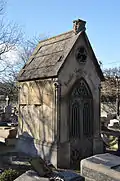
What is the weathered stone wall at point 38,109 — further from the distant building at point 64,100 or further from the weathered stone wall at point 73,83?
the weathered stone wall at point 73,83

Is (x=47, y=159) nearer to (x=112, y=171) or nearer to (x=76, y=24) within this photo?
(x=112, y=171)

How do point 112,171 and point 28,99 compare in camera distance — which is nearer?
point 112,171

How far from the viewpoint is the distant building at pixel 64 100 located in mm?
9859

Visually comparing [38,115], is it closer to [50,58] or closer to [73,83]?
[73,83]

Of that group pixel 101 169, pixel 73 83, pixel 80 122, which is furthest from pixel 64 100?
pixel 101 169

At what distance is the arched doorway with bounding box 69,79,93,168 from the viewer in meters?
10.3

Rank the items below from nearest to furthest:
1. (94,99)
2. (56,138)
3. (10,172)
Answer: (10,172), (56,138), (94,99)

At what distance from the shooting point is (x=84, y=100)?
10938mm

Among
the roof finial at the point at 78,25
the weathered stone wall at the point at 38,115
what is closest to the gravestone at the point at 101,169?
the weathered stone wall at the point at 38,115

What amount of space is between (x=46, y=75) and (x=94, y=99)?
2557 mm

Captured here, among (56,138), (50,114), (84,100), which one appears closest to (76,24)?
(84,100)

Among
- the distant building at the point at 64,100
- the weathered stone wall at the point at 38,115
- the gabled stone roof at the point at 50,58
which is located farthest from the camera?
the gabled stone roof at the point at 50,58

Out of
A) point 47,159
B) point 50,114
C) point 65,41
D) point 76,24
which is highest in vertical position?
point 76,24

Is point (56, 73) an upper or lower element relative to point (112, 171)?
upper
